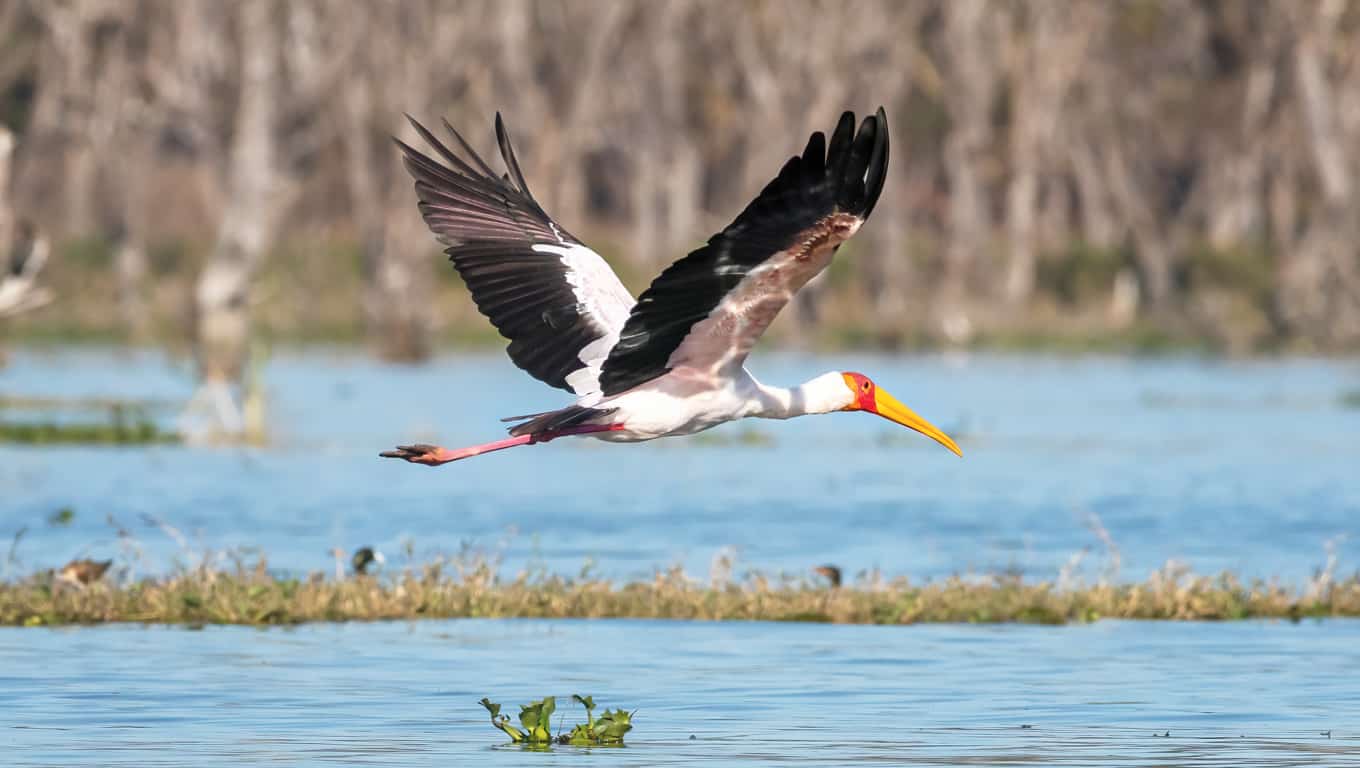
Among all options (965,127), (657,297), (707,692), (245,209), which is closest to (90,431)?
(245,209)

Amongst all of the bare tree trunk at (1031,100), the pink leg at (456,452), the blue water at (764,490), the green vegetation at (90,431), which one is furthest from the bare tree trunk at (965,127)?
the pink leg at (456,452)

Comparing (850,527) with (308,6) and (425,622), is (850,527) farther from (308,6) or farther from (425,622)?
(308,6)

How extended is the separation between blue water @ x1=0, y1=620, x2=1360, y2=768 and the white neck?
4.22 ft

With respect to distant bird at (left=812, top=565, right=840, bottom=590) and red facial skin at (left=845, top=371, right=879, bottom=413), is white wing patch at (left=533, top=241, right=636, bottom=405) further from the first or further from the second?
distant bird at (left=812, top=565, right=840, bottom=590)

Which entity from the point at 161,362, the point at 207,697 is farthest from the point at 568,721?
the point at 161,362

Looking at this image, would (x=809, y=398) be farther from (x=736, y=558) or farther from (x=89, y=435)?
(x=89, y=435)

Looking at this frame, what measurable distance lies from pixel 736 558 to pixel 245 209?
20.7 metres

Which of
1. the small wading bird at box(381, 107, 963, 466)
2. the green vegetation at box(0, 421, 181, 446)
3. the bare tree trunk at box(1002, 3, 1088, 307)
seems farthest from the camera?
the bare tree trunk at box(1002, 3, 1088, 307)

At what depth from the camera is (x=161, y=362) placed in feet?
157

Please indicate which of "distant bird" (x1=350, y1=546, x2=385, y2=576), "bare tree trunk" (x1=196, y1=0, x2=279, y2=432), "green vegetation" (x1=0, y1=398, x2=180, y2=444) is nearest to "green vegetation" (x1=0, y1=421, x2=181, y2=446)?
"green vegetation" (x1=0, y1=398, x2=180, y2=444)

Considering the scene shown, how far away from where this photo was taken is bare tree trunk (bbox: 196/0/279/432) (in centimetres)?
3525

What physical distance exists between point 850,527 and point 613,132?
46.8 metres

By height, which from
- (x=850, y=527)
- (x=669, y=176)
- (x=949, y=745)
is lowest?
(x=949, y=745)

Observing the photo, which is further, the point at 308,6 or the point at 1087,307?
the point at 1087,307
